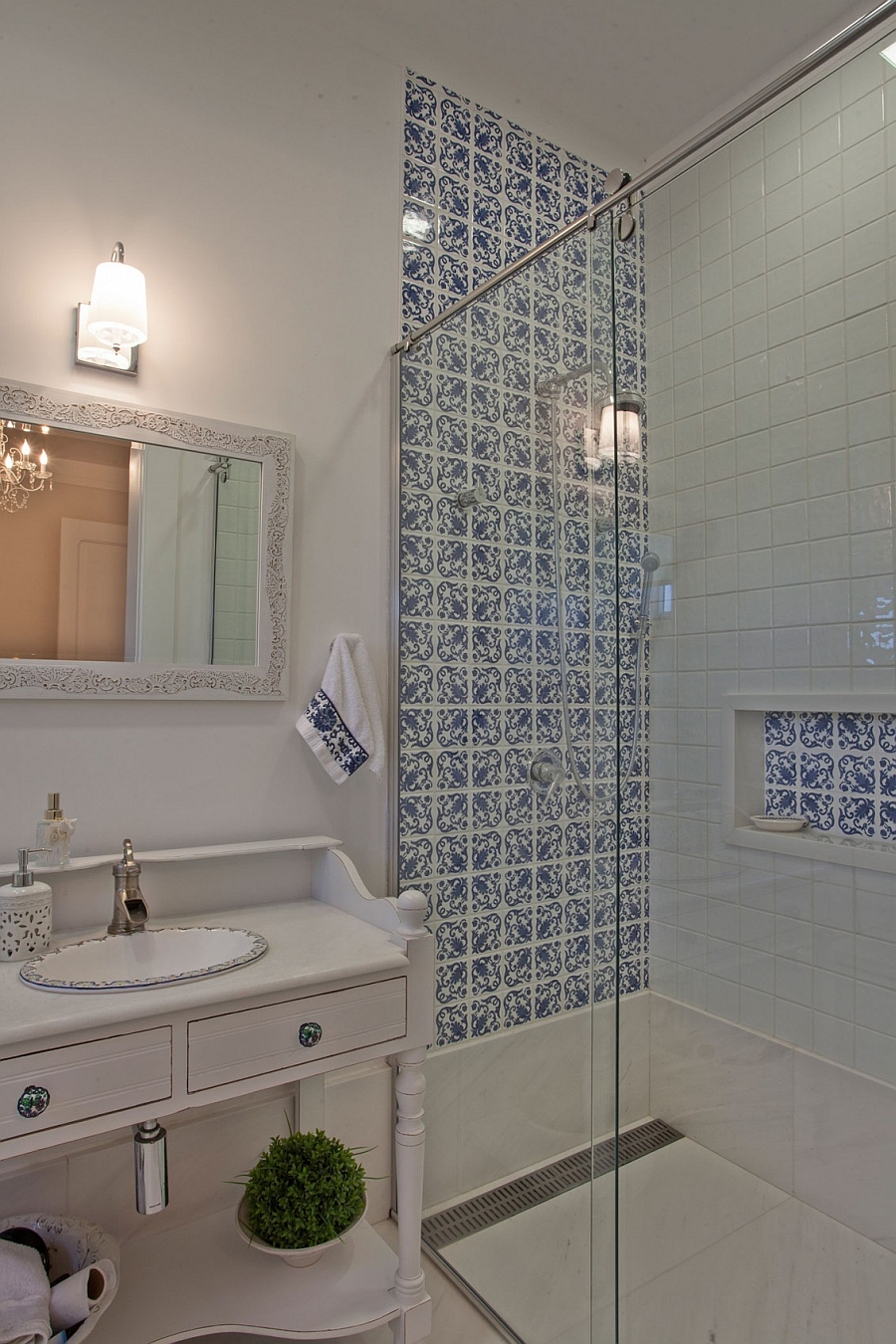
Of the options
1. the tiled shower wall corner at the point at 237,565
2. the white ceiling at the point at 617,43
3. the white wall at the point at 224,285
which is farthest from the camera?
the white ceiling at the point at 617,43

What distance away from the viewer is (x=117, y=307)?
1585 mm

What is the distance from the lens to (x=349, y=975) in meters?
1.41

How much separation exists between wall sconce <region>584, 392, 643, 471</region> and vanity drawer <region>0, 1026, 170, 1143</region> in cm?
122

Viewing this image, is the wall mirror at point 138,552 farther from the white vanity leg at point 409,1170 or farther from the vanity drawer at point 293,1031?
the white vanity leg at point 409,1170

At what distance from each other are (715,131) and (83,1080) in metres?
1.73

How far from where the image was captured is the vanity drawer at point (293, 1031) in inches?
49.9

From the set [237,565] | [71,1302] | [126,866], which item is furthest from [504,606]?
[71,1302]

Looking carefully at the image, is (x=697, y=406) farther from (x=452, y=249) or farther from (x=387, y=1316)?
(x=387, y=1316)

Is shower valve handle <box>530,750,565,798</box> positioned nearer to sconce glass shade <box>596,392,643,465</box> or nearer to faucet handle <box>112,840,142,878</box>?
sconce glass shade <box>596,392,643,465</box>

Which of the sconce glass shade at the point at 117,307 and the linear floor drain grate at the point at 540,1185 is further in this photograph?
the sconce glass shade at the point at 117,307

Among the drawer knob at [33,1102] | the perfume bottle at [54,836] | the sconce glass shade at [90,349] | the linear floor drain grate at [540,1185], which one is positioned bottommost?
the linear floor drain grate at [540,1185]

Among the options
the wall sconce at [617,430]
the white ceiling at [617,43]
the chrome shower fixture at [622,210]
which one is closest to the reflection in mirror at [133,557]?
the wall sconce at [617,430]

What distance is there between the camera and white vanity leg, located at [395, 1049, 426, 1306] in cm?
154

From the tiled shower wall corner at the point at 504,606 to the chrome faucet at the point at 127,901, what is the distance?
2.17ft
